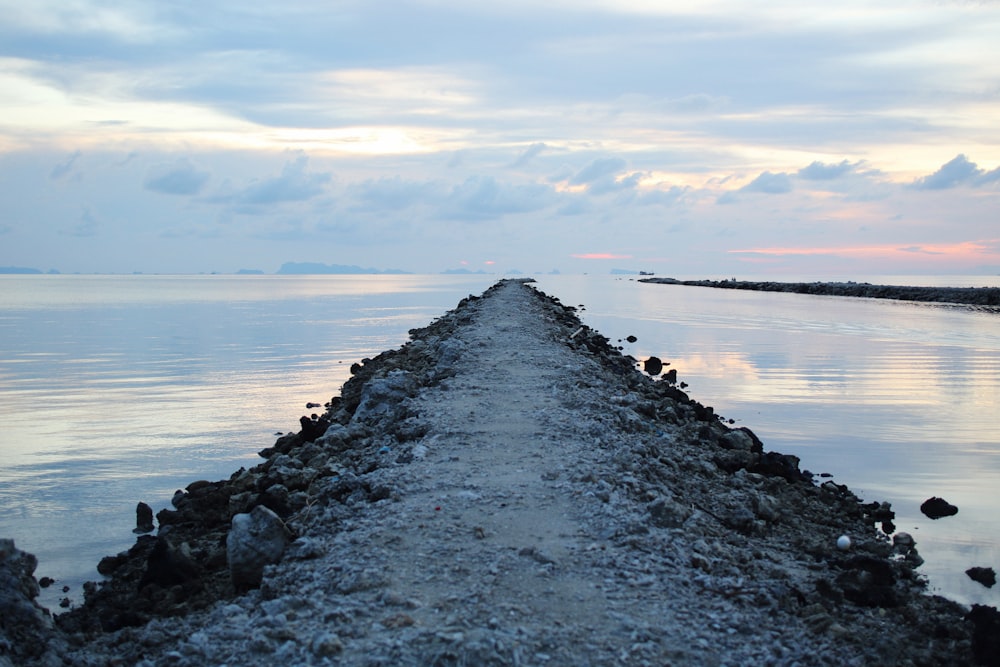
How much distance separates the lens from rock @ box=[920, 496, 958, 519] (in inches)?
375

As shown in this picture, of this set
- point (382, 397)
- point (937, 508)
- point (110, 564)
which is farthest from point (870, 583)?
point (382, 397)

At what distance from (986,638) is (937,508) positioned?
187 inches

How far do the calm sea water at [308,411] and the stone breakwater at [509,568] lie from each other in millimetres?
1007

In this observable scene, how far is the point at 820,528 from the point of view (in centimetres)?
833

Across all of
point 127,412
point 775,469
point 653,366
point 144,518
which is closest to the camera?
point 144,518

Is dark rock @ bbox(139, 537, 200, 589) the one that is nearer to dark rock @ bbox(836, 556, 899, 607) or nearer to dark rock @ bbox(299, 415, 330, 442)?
dark rock @ bbox(836, 556, 899, 607)

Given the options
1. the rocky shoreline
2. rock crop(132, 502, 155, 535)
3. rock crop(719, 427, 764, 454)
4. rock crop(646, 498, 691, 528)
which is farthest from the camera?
the rocky shoreline

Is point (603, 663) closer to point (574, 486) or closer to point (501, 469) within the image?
point (574, 486)

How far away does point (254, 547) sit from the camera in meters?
6.31

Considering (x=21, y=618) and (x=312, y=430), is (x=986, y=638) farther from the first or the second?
(x=312, y=430)

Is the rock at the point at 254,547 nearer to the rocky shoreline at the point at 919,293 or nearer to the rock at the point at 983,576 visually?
the rock at the point at 983,576

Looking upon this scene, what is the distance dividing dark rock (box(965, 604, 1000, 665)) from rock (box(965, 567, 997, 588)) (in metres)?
2.17

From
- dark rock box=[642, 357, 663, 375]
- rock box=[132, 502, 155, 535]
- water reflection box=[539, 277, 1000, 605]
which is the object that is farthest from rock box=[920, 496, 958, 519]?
dark rock box=[642, 357, 663, 375]

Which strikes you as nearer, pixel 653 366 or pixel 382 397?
pixel 382 397
